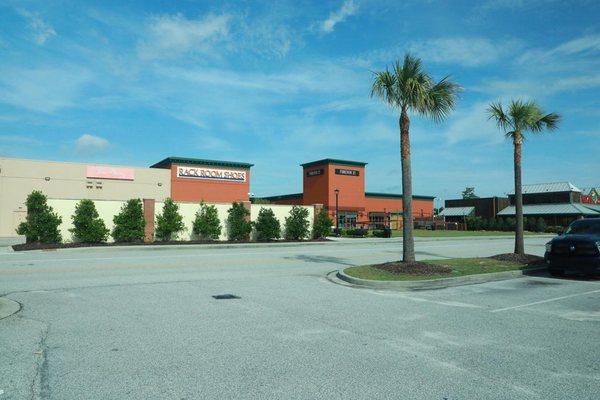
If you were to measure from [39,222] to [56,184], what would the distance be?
23.6 meters

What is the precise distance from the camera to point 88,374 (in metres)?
5.19

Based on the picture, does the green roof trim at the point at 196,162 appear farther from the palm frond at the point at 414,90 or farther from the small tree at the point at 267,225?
the palm frond at the point at 414,90

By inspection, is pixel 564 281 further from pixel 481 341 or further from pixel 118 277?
pixel 118 277

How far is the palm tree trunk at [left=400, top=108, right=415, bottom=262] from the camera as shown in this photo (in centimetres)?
1486

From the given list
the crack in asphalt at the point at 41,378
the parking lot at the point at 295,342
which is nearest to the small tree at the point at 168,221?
the parking lot at the point at 295,342

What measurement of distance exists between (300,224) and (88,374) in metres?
31.6


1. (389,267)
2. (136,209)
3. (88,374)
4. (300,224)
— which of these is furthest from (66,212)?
(88,374)

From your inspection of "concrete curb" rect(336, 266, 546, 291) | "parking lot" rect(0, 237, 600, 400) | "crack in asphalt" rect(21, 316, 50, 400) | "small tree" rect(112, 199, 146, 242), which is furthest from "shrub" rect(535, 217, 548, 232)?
"crack in asphalt" rect(21, 316, 50, 400)

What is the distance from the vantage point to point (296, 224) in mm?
36500

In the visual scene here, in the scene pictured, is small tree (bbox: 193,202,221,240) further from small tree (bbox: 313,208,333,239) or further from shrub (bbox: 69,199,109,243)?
small tree (bbox: 313,208,333,239)

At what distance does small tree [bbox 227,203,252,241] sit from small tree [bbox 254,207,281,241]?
0.83 meters

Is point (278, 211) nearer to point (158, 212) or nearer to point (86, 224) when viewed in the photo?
point (158, 212)

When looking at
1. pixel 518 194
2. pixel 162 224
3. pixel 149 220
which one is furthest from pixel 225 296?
pixel 149 220

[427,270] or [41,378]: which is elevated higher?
[427,270]
